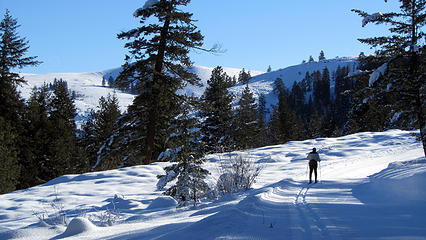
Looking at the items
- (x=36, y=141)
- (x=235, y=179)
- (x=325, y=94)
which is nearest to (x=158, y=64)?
(x=235, y=179)

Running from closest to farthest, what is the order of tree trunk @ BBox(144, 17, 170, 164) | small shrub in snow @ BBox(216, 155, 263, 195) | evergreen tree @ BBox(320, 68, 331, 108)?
small shrub in snow @ BBox(216, 155, 263, 195), tree trunk @ BBox(144, 17, 170, 164), evergreen tree @ BBox(320, 68, 331, 108)

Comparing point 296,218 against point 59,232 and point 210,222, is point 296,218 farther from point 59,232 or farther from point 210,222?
point 59,232

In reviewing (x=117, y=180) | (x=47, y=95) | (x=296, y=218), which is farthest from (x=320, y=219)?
(x=47, y=95)

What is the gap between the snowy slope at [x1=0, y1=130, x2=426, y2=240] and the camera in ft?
14.2

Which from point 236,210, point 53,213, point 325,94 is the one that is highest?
point 325,94

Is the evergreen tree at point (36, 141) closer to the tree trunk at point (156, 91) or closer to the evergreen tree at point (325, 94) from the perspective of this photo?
the tree trunk at point (156, 91)

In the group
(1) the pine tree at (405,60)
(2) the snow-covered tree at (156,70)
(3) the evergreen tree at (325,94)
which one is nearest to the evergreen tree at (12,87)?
(2) the snow-covered tree at (156,70)

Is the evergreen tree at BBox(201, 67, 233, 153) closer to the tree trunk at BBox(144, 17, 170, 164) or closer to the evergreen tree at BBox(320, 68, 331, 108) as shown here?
the tree trunk at BBox(144, 17, 170, 164)

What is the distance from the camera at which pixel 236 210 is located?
509 centimetres

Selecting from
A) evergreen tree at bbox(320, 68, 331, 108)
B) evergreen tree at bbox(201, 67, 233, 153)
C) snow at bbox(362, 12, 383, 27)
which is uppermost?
evergreen tree at bbox(320, 68, 331, 108)

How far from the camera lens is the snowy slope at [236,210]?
4.33m

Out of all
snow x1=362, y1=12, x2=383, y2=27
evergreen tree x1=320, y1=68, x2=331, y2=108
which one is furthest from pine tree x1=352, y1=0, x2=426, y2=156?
evergreen tree x1=320, y1=68, x2=331, y2=108

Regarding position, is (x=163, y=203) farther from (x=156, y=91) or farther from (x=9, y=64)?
(x=9, y=64)

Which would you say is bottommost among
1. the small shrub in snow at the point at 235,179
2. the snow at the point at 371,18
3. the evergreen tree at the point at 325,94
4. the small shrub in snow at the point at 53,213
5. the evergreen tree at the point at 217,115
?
the small shrub in snow at the point at 53,213
